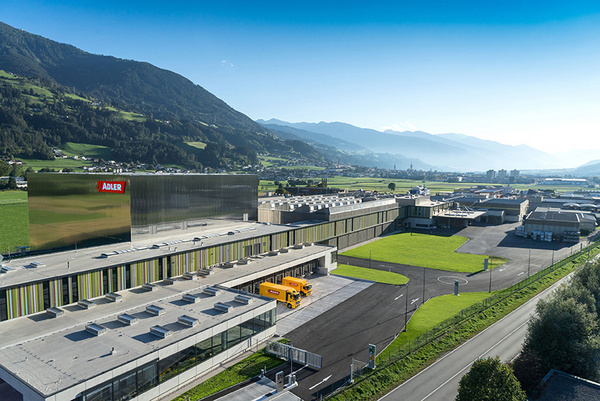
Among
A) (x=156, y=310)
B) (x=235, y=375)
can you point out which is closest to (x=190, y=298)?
(x=156, y=310)

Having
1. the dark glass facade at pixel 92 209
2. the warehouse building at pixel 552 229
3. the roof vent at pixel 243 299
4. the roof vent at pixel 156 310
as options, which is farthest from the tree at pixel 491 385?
the warehouse building at pixel 552 229

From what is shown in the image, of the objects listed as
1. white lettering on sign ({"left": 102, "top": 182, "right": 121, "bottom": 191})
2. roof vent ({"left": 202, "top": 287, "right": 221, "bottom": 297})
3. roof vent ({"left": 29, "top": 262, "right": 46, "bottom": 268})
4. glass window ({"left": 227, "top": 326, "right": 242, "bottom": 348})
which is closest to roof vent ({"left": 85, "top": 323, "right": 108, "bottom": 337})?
glass window ({"left": 227, "top": 326, "right": 242, "bottom": 348})

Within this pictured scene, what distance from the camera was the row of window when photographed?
76.0 ft

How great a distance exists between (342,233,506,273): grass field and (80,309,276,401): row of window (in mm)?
41103

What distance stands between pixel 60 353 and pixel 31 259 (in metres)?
18.8

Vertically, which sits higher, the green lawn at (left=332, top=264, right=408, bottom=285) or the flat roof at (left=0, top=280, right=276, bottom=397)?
the flat roof at (left=0, top=280, right=276, bottom=397)

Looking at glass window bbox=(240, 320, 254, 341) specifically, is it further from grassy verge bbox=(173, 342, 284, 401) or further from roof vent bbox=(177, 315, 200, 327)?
→ roof vent bbox=(177, 315, 200, 327)

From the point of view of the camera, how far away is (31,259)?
3853cm

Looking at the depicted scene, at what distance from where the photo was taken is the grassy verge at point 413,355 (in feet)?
92.5

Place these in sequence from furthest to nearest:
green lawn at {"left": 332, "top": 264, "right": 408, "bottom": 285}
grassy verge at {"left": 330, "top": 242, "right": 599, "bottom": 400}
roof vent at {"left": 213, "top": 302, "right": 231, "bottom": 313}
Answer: green lawn at {"left": 332, "top": 264, "right": 408, "bottom": 285} < roof vent at {"left": 213, "top": 302, "right": 231, "bottom": 313} < grassy verge at {"left": 330, "top": 242, "right": 599, "bottom": 400}

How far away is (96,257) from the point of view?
3941 cm

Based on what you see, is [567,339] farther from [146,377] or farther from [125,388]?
[125,388]

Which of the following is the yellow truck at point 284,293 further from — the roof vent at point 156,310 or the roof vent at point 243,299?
the roof vent at point 156,310

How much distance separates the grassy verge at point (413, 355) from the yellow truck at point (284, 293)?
1347 cm
